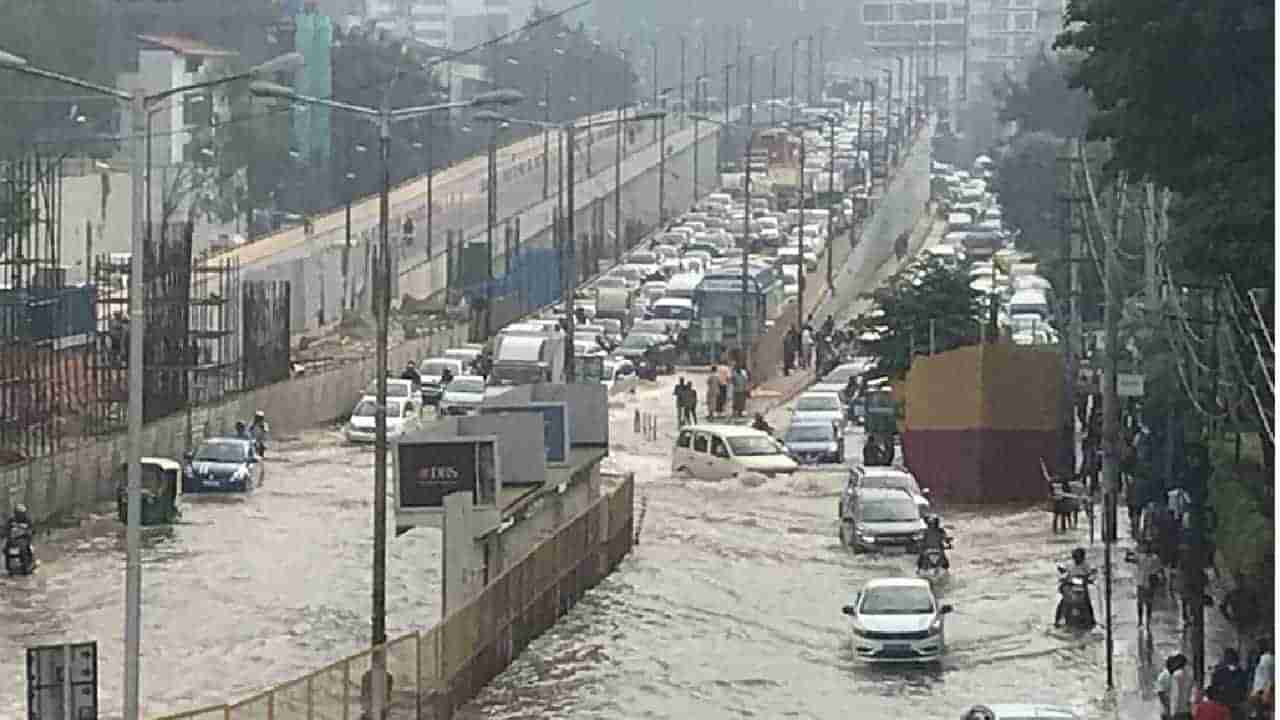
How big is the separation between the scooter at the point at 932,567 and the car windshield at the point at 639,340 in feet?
102

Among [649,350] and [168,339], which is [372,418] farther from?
[649,350]

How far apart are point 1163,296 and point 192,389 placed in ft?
65.3

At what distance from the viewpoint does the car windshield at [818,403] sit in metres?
48.6

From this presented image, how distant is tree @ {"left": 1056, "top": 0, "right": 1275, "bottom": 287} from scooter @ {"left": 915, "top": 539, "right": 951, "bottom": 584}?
1089 centimetres

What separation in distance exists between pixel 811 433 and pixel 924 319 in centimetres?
441

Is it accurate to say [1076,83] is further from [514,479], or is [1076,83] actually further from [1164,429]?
[1164,429]

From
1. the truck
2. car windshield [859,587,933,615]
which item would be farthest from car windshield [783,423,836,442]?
car windshield [859,587,933,615]

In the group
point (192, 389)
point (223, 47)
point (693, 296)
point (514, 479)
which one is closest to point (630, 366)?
point (693, 296)

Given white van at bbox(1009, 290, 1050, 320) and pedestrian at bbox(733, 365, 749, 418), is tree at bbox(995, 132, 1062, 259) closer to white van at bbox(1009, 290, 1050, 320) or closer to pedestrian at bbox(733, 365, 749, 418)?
white van at bbox(1009, 290, 1050, 320)

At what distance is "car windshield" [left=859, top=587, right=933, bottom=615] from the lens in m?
27.0

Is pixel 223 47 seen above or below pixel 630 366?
above

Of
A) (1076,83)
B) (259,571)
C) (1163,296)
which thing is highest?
(1076,83)

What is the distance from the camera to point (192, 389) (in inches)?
1912

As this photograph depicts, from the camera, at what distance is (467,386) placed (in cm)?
5147
